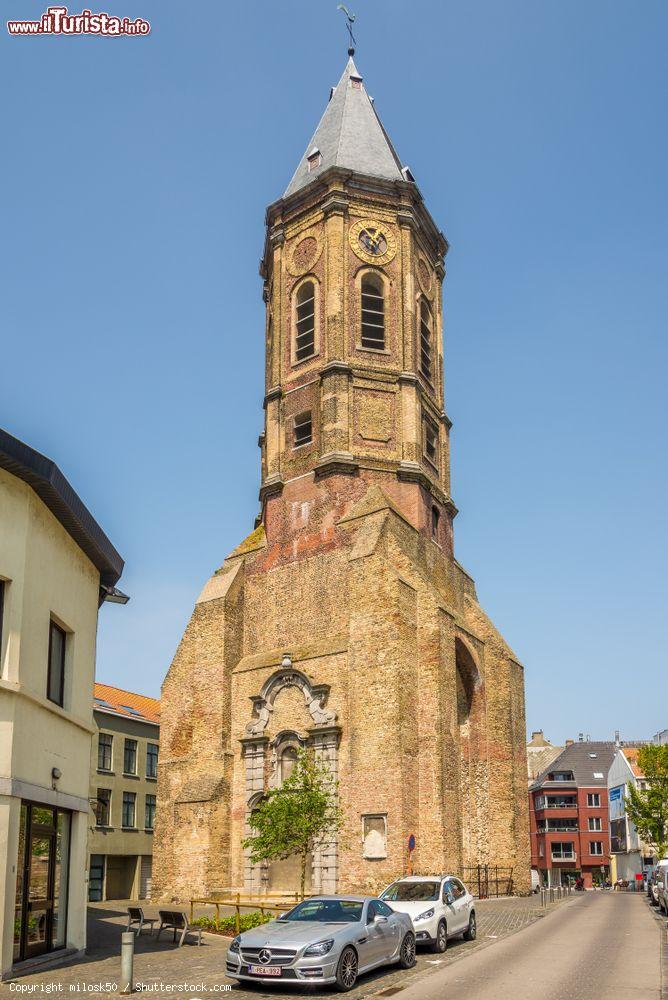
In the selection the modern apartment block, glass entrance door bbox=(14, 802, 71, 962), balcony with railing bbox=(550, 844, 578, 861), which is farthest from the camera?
balcony with railing bbox=(550, 844, 578, 861)

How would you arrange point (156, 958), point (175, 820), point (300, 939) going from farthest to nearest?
point (175, 820) → point (156, 958) → point (300, 939)

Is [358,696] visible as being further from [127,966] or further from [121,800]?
[121,800]

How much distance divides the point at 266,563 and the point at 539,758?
70.9 meters

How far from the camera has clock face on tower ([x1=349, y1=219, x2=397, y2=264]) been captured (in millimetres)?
39344

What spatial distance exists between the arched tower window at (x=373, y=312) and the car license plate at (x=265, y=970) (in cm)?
2816

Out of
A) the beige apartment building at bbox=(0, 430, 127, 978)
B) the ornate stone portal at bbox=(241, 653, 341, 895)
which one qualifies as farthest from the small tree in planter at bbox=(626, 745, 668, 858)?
the beige apartment building at bbox=(0, 430, 127, 978)

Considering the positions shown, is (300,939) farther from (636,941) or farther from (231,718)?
(231,718)

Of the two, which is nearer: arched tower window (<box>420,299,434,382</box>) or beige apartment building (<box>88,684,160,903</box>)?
arched tower window (<box>420,299,434,382</box>)

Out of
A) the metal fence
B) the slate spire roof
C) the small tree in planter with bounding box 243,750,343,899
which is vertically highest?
the slate spire roof

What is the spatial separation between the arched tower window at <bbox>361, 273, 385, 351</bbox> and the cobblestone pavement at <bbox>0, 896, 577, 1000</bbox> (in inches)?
893

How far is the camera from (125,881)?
46656 millimetres

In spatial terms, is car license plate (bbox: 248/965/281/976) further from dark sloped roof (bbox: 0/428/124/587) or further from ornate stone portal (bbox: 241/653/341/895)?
ornate stone portal (bbox: 241/653/341/895)

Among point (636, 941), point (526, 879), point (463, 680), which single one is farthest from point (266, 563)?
point (636, 941)

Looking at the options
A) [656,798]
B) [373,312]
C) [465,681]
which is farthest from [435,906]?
[656,798]
